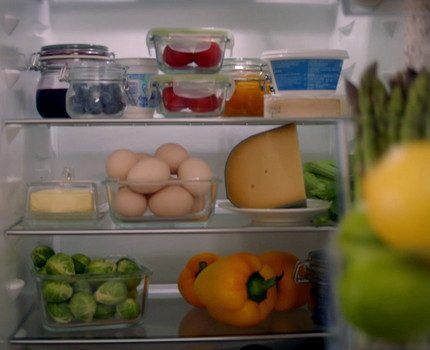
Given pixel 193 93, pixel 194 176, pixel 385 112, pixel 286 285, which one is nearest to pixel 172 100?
pixel 193 93

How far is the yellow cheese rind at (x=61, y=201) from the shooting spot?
1.49m

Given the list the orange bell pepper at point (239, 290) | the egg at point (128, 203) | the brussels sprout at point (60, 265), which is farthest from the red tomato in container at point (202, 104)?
the brussels sprout at point (60, 265)

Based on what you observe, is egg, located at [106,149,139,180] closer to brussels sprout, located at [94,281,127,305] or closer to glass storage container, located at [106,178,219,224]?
glass storage container, located at [106,178,219,224]

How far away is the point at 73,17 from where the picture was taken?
1.83m

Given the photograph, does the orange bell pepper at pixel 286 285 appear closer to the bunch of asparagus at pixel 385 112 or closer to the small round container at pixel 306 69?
the small round container at pixel 306 69

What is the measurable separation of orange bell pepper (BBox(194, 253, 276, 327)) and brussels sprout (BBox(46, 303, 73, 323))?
0.30 meters

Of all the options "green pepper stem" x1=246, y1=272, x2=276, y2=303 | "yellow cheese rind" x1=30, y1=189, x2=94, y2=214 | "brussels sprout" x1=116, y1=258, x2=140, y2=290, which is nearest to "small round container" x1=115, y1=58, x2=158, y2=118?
"yellow cheese rind" x1=30, y1=189, x2=94, y2=214

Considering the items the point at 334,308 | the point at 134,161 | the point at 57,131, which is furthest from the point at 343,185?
the point at 57,131

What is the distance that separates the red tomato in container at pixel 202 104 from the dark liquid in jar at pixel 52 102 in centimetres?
31

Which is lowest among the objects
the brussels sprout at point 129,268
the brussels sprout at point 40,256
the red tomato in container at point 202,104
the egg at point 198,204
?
the brussels sprout at point 129,268

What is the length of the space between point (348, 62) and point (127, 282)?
81 centimetres

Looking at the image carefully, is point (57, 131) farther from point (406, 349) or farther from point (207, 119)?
point (406, 349)

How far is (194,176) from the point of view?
149 centimetres

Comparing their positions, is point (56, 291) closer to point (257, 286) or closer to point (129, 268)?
point (129, 268)
